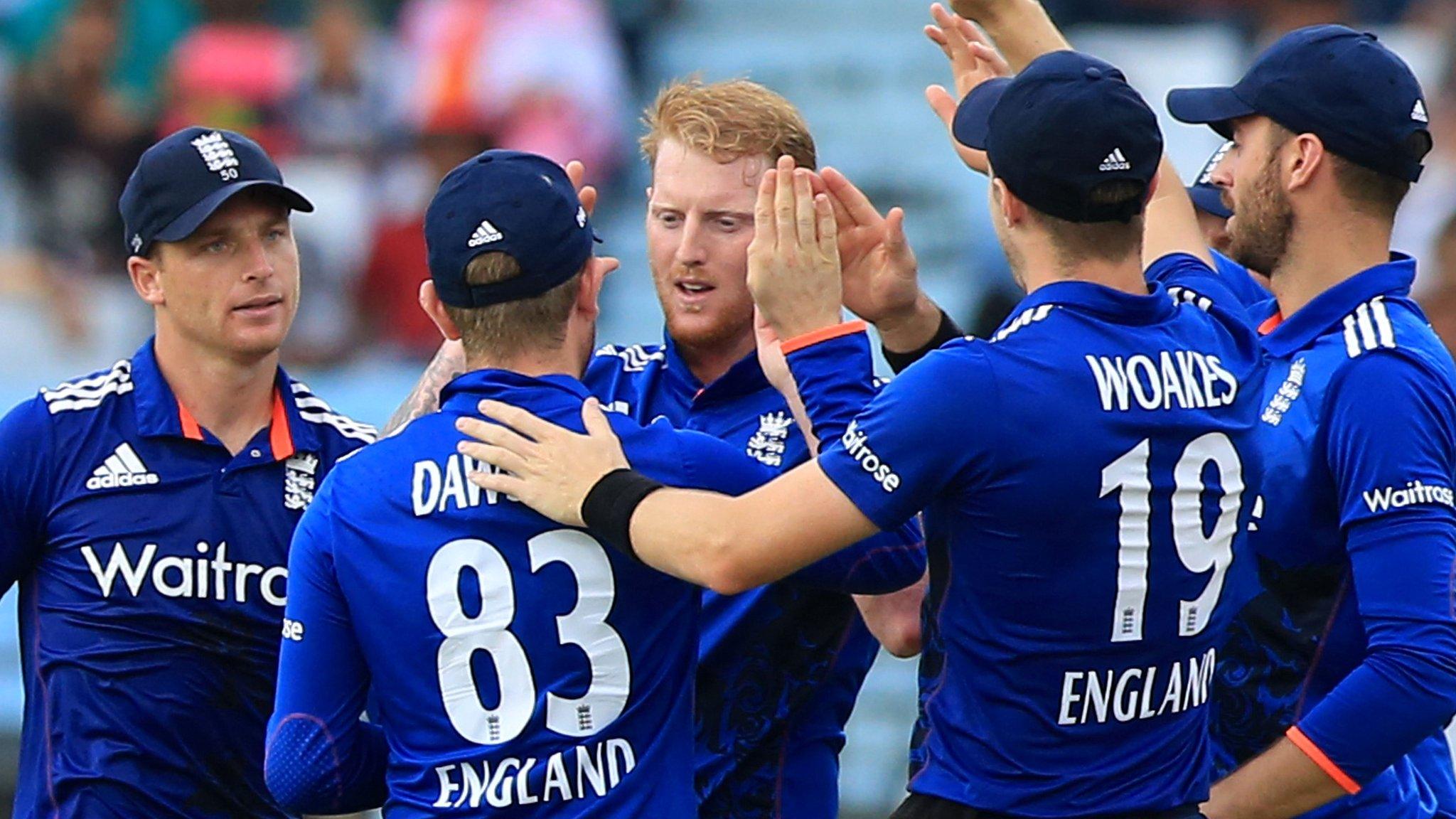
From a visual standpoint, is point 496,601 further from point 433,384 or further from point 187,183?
point 187,183

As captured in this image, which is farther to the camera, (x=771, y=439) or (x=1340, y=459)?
(x=771, y=439)

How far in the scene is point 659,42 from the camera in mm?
12219

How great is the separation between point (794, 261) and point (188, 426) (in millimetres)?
1483

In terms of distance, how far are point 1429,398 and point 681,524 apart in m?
1.48

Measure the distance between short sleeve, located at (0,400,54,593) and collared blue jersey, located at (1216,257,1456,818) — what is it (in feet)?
8.22

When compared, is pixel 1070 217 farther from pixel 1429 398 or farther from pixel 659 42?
pixel 659 42

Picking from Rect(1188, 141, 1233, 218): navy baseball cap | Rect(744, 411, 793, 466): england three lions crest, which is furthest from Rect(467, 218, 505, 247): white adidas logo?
Rect(1188, 141, 1233, 218): navy baseball cap

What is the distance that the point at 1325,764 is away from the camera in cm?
373

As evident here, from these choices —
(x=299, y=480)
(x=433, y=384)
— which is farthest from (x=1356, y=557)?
(x=299, y=480)

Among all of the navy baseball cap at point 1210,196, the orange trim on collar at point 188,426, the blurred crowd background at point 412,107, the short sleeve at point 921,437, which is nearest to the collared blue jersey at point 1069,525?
the short sleeve at point 921,437

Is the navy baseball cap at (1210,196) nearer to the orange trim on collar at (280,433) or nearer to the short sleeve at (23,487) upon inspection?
the orange trim on collar at (280,433)

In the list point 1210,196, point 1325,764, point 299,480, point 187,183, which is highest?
point 187,183

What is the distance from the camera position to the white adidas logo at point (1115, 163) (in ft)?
11.2

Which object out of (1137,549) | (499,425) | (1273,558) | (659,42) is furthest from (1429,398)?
(659,42)
